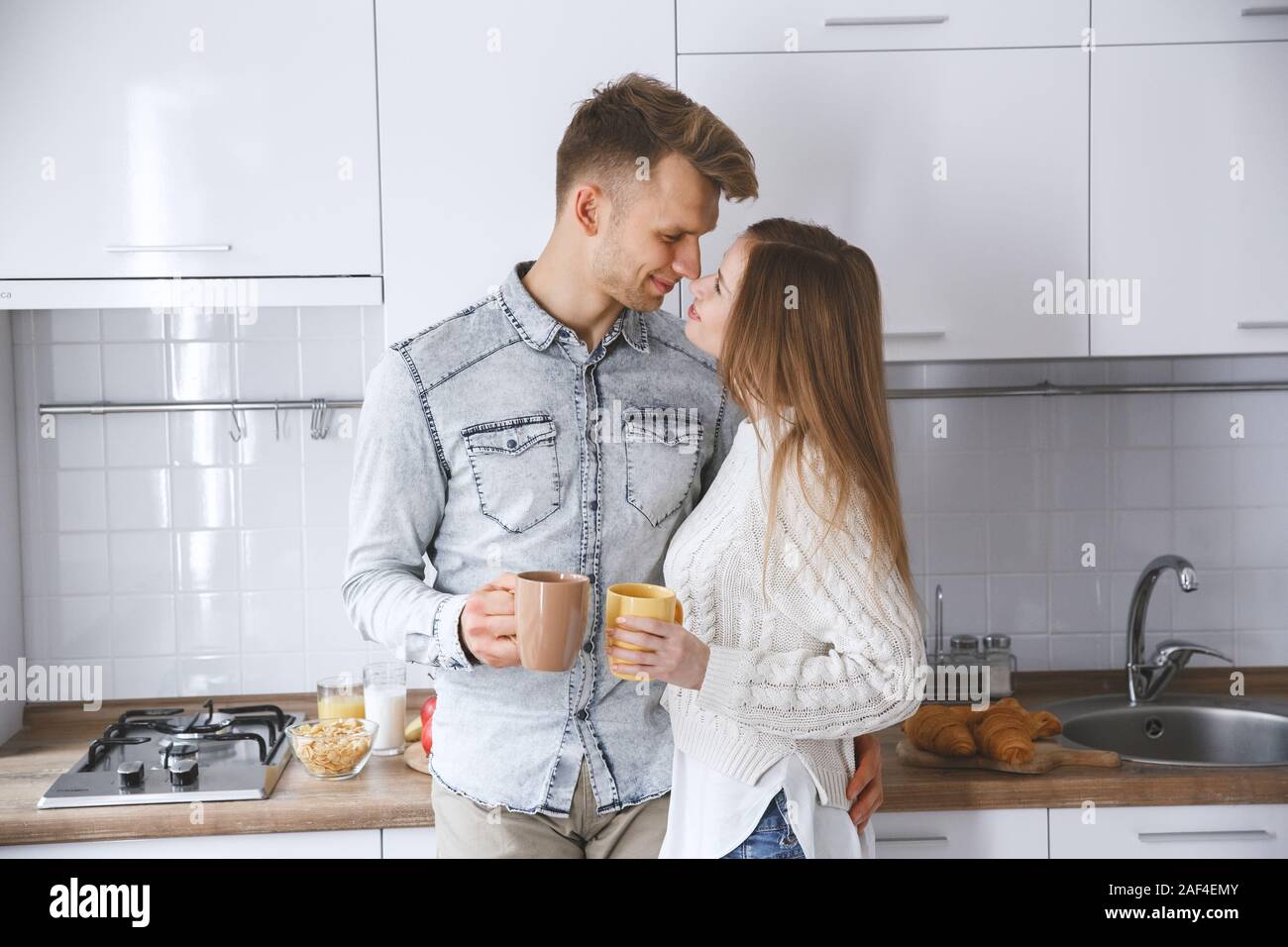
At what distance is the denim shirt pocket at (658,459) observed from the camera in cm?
153

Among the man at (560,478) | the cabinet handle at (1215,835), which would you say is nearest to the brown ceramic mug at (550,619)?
the man at (560,478)

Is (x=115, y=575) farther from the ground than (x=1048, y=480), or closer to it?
closer to it

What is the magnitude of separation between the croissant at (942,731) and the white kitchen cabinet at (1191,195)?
67 cm

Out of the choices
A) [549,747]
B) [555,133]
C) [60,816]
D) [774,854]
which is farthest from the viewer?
[555,133]

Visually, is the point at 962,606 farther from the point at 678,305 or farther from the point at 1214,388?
the point at 678,305

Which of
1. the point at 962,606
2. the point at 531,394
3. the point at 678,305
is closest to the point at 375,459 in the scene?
the point at 531,394

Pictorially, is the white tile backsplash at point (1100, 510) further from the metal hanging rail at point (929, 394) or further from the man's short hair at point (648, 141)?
the man's short hair at point (648, 141)

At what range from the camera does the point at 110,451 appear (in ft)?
7.28

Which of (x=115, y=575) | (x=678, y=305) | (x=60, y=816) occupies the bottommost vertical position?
(x=60, y=816)

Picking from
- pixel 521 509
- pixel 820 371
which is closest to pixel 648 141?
pixel 820 371

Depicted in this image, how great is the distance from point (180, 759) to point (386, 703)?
0.35 meters
